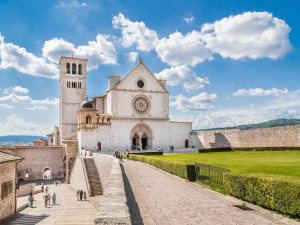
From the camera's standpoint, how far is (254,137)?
117 ft

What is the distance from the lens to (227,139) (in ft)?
134

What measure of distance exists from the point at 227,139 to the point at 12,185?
102 ft

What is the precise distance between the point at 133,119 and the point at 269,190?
38.4 meters

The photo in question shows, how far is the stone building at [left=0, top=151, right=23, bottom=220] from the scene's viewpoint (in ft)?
57.1

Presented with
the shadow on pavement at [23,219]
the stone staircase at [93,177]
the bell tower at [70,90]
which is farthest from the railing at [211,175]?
the bell tower at [70,90]

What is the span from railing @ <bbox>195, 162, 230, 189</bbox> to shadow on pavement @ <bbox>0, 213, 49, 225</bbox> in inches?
470

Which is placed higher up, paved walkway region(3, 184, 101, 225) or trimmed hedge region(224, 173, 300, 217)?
trimmed hedge region(224, 173, 300, 217)

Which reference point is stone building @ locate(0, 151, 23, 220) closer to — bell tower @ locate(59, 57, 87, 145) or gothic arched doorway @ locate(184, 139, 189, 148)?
gothic arched doorway @ locate(184, 139, 189, 148)

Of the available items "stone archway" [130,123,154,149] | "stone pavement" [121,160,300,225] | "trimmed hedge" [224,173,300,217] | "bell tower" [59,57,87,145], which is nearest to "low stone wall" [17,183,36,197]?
"stone archway" [130,123,154,149]

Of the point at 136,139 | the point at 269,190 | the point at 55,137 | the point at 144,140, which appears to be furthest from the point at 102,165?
the point at 55,137

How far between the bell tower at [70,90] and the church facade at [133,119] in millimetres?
10445

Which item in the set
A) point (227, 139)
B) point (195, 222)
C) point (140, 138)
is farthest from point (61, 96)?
point (195, 222)

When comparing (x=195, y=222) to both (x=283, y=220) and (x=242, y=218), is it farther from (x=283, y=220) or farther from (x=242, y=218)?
(x=283, y=220)

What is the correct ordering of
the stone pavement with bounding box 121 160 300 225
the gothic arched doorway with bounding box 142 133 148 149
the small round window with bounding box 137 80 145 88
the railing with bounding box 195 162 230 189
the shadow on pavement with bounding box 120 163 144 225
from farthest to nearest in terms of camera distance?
1. the gothic arched doorway with bounding box 142 133 148 149
2. the small round window with bounding box 137 80 145 88
3. the railing with bounding box 195 162 230 189
4. the stone pavement with bounding box 121 160 300 225
5. the shadow on pavement with bounding box 120 163 144 225
